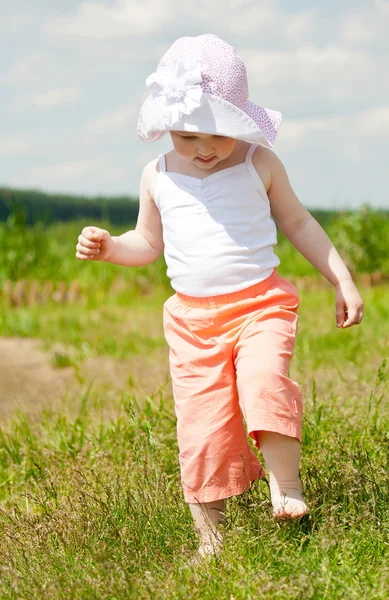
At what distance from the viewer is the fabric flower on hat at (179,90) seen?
254cm

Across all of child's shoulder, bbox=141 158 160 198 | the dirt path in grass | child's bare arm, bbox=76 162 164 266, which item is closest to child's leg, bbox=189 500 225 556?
child's bare arm, bbox=76 162 164 266

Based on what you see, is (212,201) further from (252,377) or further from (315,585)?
(315,585)

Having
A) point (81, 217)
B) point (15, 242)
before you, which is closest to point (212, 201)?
point (15, 242)

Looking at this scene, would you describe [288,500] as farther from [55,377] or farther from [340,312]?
[55,377]

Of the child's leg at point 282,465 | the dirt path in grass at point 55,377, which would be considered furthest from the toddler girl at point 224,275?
the dirt path in grass at point 55,377

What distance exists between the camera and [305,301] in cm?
779

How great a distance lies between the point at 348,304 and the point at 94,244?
0.91m

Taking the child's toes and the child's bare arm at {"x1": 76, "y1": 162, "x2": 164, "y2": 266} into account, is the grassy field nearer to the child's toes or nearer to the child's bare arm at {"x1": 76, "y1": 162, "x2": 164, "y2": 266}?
the child's toes

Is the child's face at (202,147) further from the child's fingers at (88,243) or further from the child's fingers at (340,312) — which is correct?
the child's fingers at (340,312)

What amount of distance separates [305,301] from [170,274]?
16.8 feet

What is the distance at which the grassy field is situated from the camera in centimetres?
222

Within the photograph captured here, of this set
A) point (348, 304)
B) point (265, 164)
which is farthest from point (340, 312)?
point (265, 164)

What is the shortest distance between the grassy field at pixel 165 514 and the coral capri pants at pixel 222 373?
13 cm

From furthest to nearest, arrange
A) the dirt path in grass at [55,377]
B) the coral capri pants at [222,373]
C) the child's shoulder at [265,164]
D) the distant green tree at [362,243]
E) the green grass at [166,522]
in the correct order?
the distant green tree at [362,243] → the dirt path in grass at [55,377] → the child's shoulder at [265,164] → the coral capri pants at [222,373] → the green grass at [166,522]
